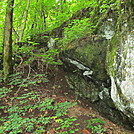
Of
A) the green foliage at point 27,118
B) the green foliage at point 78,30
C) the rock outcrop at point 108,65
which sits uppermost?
the green foliage at point 78,30

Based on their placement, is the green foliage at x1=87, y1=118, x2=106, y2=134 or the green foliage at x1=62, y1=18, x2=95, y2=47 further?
the green foliage at x1=62, y1=18, x2=95, y2=47

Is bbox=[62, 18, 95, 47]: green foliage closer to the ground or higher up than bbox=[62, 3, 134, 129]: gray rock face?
higher up

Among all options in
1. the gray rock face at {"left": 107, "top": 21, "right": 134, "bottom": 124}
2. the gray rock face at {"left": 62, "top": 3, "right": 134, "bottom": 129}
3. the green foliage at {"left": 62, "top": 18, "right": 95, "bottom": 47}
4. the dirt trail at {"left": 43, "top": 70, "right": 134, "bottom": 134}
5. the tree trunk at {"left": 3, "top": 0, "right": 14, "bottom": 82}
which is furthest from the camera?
the tree trunk at {"left": 3, "top": 0, "right": 14, "bottom": 82}

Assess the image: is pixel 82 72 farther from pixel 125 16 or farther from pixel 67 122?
pixel 125 16

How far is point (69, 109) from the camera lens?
4.31 m

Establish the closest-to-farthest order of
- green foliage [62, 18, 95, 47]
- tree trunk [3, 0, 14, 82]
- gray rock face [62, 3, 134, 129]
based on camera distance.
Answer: gray rock face [62, 3, 134, 129] → green foliage [62, 18, 95, 47] → tree trunk [3, 0, 14, 82]

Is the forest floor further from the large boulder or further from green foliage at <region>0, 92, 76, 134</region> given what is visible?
the large boulder

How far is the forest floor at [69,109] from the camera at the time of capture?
347cm

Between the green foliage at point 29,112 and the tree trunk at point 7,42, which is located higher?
the tree trunk at point 7,42

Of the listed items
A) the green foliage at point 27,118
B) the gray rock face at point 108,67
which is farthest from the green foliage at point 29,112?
the gray rock face at point 108,67

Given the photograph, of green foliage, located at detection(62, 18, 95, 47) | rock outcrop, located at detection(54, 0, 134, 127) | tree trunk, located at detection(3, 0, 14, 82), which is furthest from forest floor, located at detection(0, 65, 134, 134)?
green foliage, located at detection(62, 18, 95, 47)

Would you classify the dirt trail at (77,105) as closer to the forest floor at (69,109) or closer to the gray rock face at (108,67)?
the forest floor at (69,109)

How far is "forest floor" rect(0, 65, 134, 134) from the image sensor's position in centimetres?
347

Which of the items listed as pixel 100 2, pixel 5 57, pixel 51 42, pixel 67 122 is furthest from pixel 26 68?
pixel 100 2
